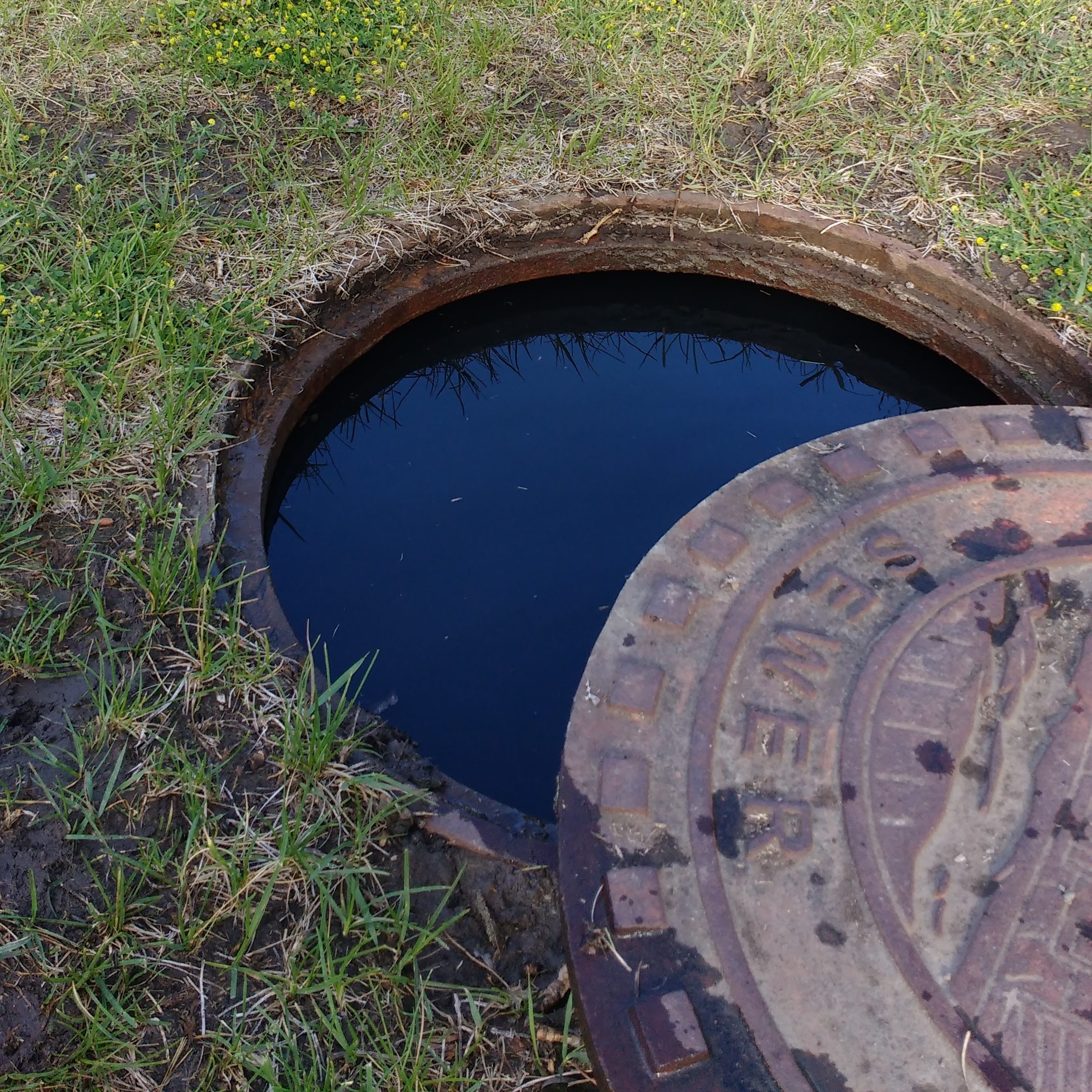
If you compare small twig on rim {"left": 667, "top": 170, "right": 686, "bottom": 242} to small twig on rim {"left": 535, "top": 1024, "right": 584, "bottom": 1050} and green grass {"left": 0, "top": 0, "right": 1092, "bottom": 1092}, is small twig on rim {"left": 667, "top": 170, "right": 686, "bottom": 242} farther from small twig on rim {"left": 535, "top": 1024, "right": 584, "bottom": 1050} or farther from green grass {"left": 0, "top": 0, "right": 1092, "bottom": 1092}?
small twig on rim {"left": 535, "top": 1024, "right": 584, "bottom": 1050}

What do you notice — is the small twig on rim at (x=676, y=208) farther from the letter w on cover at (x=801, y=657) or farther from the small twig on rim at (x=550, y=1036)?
the small twig on rim at (x=550, y=1036)

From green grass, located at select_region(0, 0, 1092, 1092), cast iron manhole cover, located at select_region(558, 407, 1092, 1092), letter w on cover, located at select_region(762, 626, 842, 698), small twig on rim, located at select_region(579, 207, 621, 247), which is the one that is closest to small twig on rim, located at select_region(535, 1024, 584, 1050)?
green grass, located at select_region(0, 0, 1092, 1092)

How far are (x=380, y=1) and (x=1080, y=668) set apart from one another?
2.82 m

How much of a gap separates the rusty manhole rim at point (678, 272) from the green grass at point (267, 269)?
8 centimetres

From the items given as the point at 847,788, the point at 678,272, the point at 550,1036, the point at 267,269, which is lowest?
the point at 550,1036

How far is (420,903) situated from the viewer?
1551 mm

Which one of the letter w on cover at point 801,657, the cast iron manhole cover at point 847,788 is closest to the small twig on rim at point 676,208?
the cast iron manhole cover at point 847,788

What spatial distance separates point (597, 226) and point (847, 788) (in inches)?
73.8

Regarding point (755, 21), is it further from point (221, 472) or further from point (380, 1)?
point (221, 472)

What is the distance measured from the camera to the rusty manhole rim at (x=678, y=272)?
2.26 meters

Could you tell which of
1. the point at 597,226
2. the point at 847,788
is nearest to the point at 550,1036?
the point at 847,788

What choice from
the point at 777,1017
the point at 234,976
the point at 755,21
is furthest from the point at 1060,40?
the point at 234,976

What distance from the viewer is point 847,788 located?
134 centimetres

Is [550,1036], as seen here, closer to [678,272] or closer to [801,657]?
[801,657]
